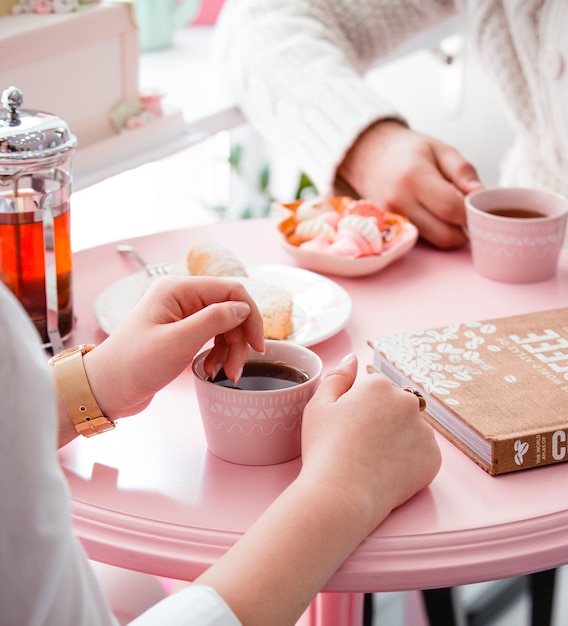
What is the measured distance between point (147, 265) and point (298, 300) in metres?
0.20

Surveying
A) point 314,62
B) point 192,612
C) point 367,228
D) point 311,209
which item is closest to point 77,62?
point 314,62

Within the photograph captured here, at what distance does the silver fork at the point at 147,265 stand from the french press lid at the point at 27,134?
0.68ft

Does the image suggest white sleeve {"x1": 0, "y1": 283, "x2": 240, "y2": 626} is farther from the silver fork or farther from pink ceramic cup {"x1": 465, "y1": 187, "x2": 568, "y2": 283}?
pink ceramic cup {"x1": 465, "y1": 187, "x2": 568, "y2": 283}

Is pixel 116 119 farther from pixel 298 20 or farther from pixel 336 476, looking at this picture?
pixel 336 476

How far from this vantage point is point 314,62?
1.50 metres

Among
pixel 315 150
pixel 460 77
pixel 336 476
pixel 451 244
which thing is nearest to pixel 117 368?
pixel 336 476

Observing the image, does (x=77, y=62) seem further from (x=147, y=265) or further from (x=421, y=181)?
(x=421, y=181)

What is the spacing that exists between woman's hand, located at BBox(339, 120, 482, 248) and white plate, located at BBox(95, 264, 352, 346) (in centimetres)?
22

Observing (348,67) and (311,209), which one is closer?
(311,209)

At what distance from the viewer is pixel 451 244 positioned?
1266 millimetres

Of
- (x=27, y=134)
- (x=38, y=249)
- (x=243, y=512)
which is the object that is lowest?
(x=243, y=512)

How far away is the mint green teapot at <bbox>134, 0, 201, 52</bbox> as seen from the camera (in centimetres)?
213

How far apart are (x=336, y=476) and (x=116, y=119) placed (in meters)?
1.08

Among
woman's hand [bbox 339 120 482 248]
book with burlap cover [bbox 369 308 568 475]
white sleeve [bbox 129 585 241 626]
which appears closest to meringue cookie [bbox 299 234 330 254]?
woman's hand [bbox 339 120 482 248]
